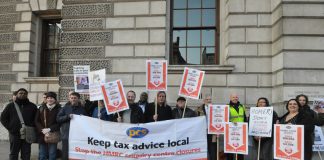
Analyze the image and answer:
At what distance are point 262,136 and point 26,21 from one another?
1170cm

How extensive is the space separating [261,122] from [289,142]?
1.21 meters

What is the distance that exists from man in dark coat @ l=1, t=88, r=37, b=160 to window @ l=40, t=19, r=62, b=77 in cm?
739

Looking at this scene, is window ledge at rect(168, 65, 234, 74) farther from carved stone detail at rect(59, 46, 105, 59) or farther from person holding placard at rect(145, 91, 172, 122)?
person holding placard at rect(145, 91, 172, 122)

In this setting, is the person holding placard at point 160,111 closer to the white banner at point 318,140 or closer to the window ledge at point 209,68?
the window ledge at point 209,68

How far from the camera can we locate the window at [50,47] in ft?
53.5

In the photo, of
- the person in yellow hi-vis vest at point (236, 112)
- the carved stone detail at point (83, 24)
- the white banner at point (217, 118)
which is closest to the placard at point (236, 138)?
the white banner at point (217, 118)

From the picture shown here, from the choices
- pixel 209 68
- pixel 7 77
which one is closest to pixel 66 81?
pixel 209 68

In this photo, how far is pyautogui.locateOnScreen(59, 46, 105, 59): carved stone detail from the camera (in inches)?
473

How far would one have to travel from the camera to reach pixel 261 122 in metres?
7.92

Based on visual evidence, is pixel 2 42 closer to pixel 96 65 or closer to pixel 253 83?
pixel 96 65

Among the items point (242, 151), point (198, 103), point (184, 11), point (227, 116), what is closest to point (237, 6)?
point (184, 11)

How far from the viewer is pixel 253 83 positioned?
36.3 feet

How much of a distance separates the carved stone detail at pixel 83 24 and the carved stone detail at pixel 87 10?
17 cm

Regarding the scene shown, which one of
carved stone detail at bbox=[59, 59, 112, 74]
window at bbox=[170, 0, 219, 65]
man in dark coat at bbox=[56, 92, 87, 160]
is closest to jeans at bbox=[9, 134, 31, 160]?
man in dark coat at bbox=[56, 92, 87, 160]
